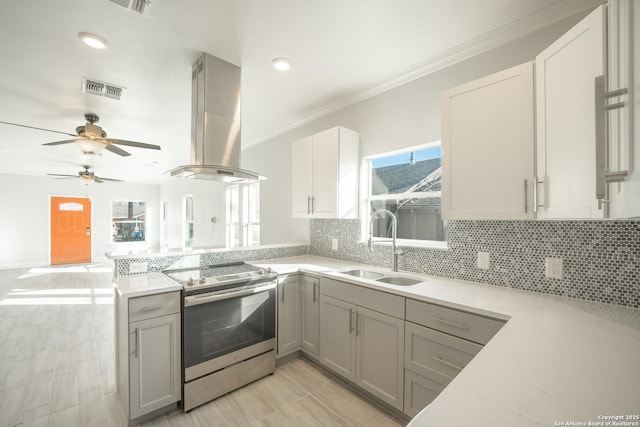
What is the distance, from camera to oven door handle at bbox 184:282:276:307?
6.34ft

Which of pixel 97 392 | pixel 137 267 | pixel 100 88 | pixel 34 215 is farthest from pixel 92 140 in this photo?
pixel 34 215

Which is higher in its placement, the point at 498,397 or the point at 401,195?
the point at 401,195

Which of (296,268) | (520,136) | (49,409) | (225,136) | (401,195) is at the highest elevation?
(225,136)

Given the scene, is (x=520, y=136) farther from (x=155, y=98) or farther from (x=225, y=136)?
(x=155, y=98)

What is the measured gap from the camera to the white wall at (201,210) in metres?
5.74

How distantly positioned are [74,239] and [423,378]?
33.1 ft

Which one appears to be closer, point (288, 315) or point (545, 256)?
point (545, 256)

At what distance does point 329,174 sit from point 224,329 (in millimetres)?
1686

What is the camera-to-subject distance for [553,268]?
1729 mm

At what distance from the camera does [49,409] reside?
78.0 inches

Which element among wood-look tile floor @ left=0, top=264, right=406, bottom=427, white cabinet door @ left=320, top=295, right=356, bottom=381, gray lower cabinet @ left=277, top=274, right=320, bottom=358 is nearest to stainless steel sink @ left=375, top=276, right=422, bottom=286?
white cabinet door @ left=320, top=295, right=356, bottom=381

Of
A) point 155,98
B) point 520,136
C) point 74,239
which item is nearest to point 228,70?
point 155,98

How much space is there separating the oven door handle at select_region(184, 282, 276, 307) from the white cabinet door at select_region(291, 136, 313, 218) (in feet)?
3.29

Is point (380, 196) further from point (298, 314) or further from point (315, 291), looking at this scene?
point (298, 314)
